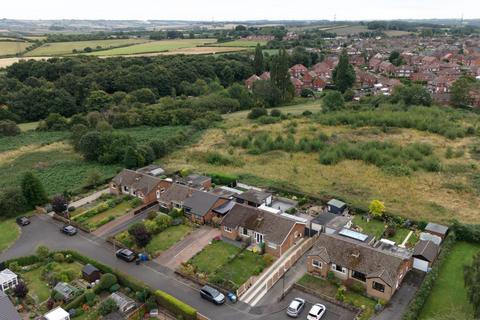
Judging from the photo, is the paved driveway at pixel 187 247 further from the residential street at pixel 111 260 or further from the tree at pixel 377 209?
the tree at pixel 377 209

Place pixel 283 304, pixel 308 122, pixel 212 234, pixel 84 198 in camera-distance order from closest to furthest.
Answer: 1. pixel 283 304
2. pixel 212 234
3. pixel 84 198
4. pixel 308 122

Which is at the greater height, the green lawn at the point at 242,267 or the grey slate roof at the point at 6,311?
the grey slate roof at the point at 6,311

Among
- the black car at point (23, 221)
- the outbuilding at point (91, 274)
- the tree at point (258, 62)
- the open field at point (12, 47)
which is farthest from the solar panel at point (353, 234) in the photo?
the open field at point (12, 47)

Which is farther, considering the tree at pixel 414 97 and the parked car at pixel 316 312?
the tree at pixel 414 97

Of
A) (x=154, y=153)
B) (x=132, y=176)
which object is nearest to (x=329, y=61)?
(x=154, y=153)

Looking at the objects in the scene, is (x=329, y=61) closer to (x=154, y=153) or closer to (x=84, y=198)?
(x=154, y=153)

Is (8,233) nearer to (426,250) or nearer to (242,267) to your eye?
(242,267)

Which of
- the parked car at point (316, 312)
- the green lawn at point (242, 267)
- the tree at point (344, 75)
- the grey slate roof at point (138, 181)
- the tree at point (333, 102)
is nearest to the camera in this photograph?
the parked car at point (316, 312)
